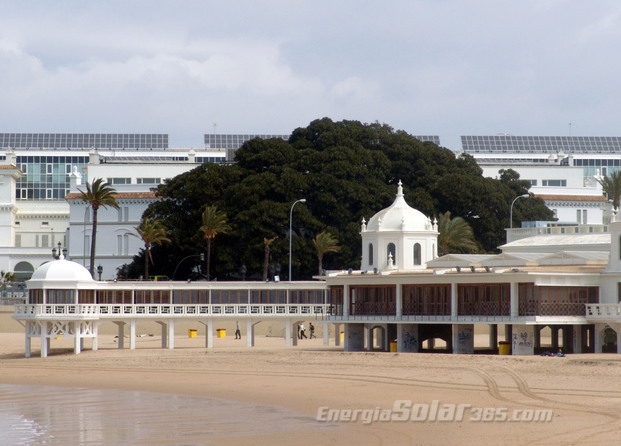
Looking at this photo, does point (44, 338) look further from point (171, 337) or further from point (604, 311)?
point (604, 311)

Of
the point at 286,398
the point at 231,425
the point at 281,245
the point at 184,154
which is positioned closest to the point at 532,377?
the point at 286,398

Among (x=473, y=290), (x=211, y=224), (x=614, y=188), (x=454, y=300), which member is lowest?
(x=454, y=300)

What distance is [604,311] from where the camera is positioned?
59.5 m

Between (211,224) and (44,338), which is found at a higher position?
(211,224)

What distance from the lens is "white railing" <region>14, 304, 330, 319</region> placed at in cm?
6981

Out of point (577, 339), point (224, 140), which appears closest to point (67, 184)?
point (224, 140)

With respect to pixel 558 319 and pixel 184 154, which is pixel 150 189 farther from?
pixel 558 319

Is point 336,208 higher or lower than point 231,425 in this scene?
higher

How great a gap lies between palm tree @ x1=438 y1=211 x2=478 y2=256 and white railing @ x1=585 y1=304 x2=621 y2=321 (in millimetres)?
29923

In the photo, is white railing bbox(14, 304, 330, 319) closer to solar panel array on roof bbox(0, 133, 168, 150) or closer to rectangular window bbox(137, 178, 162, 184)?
rectangular window bbox(137, 178, 162, 184)

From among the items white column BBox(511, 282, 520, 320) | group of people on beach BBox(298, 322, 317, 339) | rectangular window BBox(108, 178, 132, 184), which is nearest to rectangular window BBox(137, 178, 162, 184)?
rectangular window BBox(108, 178, 132, 184)

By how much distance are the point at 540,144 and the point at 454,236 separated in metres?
75.6

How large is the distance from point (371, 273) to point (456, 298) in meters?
6.70

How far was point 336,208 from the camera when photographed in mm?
96812
